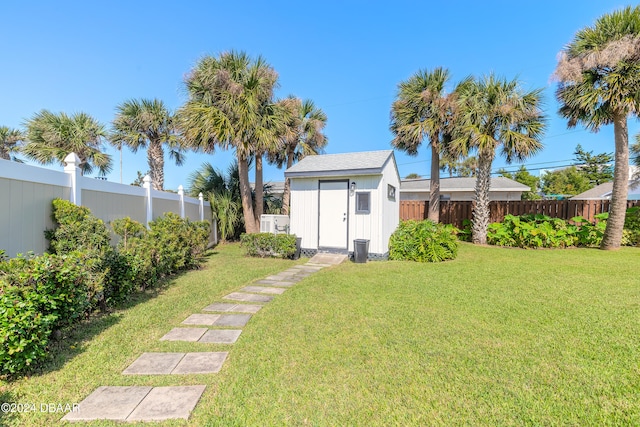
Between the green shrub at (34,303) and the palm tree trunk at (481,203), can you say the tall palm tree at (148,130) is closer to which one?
the green shrub at (34,303)

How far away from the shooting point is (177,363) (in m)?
2.51

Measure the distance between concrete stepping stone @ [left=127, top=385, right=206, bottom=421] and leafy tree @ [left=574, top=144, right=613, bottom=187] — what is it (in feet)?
124

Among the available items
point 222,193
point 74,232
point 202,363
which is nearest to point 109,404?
point 202,363

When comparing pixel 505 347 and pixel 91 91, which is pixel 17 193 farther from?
→ pixel 91 91

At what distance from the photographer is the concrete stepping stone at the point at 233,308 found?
3906 mm

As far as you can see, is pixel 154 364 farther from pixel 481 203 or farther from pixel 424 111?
pixel 481 203

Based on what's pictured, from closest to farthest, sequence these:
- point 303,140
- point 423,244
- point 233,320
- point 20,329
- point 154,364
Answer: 1. point 20,329
2. point 154,364
3. point 233,320
4. point 423,244
5. point 303,140

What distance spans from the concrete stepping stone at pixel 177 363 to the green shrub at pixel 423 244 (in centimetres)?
626

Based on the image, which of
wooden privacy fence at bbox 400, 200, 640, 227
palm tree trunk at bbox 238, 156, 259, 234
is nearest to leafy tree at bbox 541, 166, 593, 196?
wooden privacy fence at bbox 400, 200, 640, 227

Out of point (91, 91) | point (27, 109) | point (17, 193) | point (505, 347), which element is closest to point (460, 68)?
point (505, 347)

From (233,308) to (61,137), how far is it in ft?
39.0

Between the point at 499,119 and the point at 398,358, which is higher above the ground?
the point at 499,119

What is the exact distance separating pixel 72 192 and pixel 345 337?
4920 millimetres

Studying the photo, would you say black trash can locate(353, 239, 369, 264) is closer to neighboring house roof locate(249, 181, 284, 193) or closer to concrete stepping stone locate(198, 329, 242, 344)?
concrete stepping stone locate(198, 329, 242, 344)
